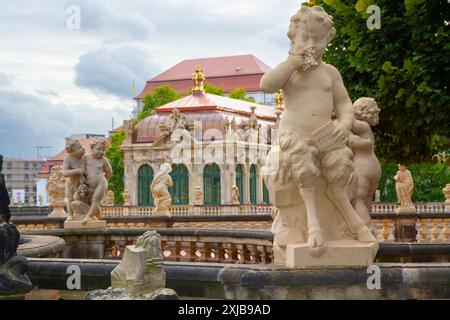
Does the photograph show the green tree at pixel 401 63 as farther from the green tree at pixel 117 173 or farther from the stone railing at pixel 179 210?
the green tree at pixel 117 173

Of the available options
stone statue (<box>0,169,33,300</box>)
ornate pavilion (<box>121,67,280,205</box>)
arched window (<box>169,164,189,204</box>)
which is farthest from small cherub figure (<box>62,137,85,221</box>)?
arched window (<box>169,164,189,204</box>)

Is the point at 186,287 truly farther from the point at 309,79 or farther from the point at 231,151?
the point at 231,151

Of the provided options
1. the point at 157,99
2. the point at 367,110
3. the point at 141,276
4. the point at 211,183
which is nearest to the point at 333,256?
the point at 141,276

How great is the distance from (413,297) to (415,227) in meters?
10.6

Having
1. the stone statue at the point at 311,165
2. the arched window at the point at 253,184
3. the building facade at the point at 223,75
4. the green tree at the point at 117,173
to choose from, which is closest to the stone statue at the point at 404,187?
the stone statue at the point at 311,165

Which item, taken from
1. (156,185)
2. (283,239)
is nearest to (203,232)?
(283,239)

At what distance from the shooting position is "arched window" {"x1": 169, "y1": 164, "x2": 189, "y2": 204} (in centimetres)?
4594

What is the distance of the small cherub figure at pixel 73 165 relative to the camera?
42.2 ft

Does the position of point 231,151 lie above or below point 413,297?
above

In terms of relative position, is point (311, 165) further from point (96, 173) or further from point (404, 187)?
point (404, 187)

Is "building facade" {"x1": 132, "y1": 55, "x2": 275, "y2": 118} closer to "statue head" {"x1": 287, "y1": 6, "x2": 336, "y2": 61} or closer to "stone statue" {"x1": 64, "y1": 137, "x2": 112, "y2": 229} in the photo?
"stone statue" {"x1": 64, "y1": 137, "x2": 112, "y2": 229}

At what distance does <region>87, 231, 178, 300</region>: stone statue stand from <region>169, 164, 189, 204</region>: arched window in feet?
133

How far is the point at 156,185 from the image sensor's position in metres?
22.9

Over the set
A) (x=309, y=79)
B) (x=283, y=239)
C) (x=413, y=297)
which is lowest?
(x=413, y=297)
